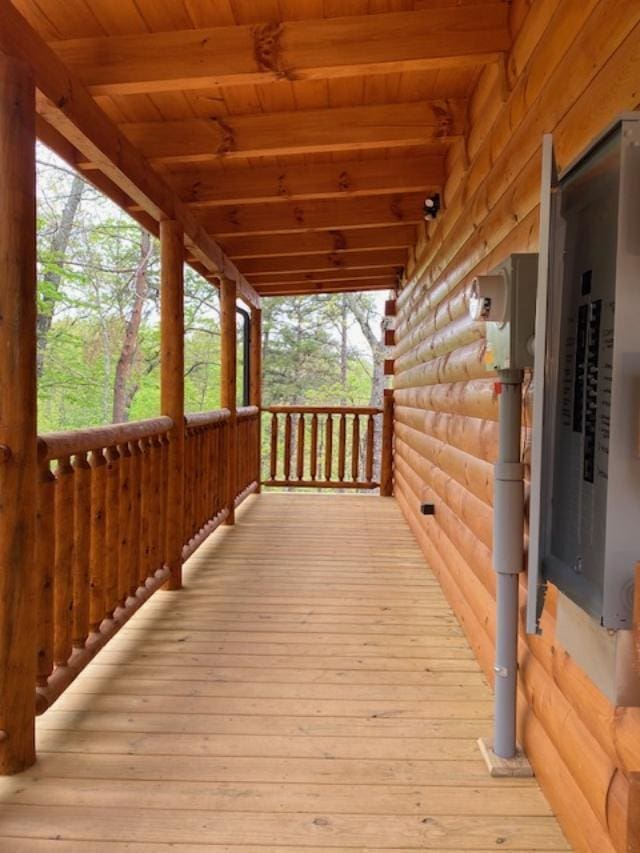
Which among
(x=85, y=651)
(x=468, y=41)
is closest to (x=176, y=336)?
(x=85, y=651)

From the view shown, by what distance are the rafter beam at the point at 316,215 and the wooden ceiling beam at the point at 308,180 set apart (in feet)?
1.73

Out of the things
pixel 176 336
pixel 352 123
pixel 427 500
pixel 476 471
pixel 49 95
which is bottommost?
pixel 427 500

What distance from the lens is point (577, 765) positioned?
1.42 meters

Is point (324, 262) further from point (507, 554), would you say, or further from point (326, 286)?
point (507, 554)

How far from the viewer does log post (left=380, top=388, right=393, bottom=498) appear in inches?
247

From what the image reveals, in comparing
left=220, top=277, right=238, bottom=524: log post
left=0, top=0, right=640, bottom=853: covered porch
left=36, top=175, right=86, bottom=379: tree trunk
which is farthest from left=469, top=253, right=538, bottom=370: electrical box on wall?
left=36, top=175, right=86, bottom=379: tree trunk

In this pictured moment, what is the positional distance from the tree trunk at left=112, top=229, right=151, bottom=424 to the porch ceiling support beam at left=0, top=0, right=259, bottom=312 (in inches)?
394

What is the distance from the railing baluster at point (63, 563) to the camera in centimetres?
197

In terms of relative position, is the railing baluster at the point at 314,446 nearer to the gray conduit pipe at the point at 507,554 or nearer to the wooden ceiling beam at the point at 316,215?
the wooden ceiling beam at the point at 316,215

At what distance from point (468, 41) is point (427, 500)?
8.58 feet

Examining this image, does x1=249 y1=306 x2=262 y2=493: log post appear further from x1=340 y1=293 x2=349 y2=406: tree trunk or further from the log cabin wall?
x1=340 y1=293 x2=349 y2=406: tree trunk

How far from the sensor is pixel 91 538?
2.30 m

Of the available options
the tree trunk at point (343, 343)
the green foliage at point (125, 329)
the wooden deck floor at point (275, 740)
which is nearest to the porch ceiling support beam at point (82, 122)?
the wooden deck floor at point (275, 740)

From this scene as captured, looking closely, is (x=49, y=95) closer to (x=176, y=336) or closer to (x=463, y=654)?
(x=176, y=336)
